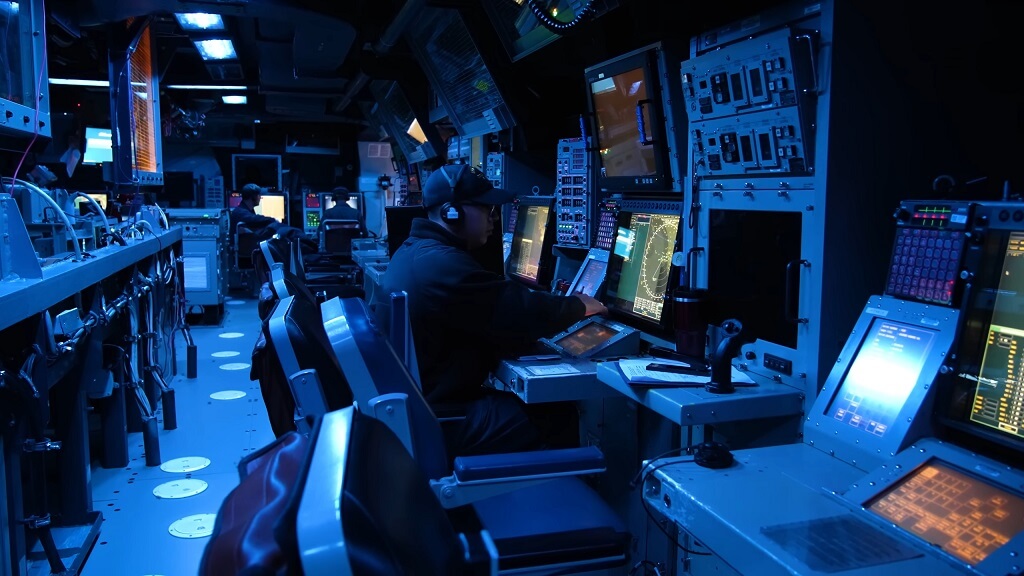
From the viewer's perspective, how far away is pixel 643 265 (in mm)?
3057

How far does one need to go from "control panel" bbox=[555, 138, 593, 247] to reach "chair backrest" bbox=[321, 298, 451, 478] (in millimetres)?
1920

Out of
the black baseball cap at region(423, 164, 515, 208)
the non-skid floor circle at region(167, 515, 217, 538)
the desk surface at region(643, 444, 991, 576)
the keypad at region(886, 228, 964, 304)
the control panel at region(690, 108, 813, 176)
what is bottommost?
the non-skid floor circle at region(167, 515, 217, 538)

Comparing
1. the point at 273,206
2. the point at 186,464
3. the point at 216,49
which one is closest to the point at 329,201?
the point at 273,206

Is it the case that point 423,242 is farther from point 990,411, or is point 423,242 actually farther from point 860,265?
point 990,411

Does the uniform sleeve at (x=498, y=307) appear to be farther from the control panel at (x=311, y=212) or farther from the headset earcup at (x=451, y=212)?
the control panel at (x=311, y=212)

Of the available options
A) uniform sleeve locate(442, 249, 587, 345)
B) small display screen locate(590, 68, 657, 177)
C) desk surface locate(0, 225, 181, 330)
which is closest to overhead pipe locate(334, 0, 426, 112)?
small display screen locate(590, 68, 657, 177)

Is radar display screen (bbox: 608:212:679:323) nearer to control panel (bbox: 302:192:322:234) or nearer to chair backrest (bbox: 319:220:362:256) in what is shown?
chair backrest (bbox: 319:220:362:256)

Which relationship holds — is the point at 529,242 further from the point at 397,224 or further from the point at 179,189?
the point at 179,189

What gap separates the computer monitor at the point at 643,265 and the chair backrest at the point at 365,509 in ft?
6.02

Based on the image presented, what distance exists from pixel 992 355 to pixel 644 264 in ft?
5.12

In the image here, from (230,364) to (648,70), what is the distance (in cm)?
469

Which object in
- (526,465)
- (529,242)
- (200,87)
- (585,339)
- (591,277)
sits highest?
(200,87)

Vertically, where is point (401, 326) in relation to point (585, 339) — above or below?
above

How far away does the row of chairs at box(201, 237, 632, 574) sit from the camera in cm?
70
